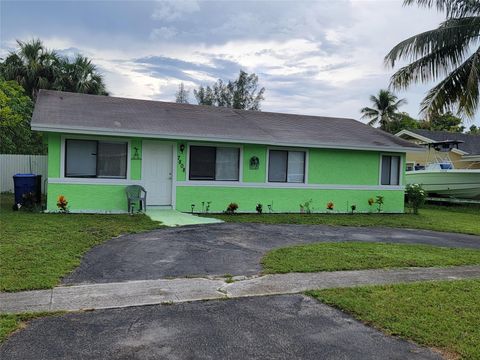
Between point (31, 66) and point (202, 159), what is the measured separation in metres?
17.8

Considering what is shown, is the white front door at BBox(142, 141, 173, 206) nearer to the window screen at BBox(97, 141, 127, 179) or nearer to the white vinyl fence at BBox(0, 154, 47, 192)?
the window screen at BBox(97, 141, 127, 179)

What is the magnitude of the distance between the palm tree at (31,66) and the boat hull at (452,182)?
2174 centimetres

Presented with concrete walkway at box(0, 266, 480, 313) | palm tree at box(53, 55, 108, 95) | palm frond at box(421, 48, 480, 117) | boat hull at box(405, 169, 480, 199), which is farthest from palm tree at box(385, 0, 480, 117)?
palm tree at box(53, 55, 108, 95)

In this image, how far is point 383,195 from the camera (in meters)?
15.8

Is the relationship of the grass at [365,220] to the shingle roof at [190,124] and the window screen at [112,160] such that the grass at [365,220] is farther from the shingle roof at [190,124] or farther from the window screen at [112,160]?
the window screen at [112,160]

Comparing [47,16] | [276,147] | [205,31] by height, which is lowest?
[276,147]

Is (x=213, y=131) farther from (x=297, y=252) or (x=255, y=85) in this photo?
(x=255, y=85)

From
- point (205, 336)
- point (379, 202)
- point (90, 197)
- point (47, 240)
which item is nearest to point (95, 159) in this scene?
point (90, 197)

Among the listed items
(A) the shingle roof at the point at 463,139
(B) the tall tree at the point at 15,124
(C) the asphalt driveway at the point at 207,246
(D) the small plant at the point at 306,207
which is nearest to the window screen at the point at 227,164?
(D) the small plant at the point at 306,207

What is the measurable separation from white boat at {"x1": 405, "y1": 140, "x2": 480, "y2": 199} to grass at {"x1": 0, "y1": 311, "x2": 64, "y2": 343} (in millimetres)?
19524

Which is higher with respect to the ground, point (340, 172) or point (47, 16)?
point (47, 16)

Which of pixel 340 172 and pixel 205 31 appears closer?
→ pixel 340 172

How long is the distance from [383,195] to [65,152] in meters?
10.7

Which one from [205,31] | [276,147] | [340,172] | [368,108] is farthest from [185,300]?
[368,108]
